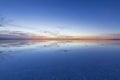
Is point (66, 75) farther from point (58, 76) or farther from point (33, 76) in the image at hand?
point (33, 76)

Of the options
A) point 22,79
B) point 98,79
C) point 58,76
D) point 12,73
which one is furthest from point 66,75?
point 12,73

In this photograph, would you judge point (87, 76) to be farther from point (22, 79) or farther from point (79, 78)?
point (22, 79)

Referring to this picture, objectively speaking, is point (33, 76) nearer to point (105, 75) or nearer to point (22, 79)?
point (22, 79)

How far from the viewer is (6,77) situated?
13719 millimetres

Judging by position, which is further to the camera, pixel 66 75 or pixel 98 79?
pixel 66 75

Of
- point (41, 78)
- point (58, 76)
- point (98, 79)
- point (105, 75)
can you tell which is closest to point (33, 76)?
point (41, 78)

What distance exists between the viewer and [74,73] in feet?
49.9

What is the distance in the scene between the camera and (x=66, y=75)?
572 inches

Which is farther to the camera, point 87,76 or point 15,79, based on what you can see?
point 87,76

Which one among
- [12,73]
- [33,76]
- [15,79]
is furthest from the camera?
[12,73]

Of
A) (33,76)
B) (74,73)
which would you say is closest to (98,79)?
(74,73)

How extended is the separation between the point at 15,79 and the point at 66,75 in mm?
5284

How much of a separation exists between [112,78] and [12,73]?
A: 10822 mm

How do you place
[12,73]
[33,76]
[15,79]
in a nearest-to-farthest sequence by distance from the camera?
[15,79]
[33,76]
[12,73]
